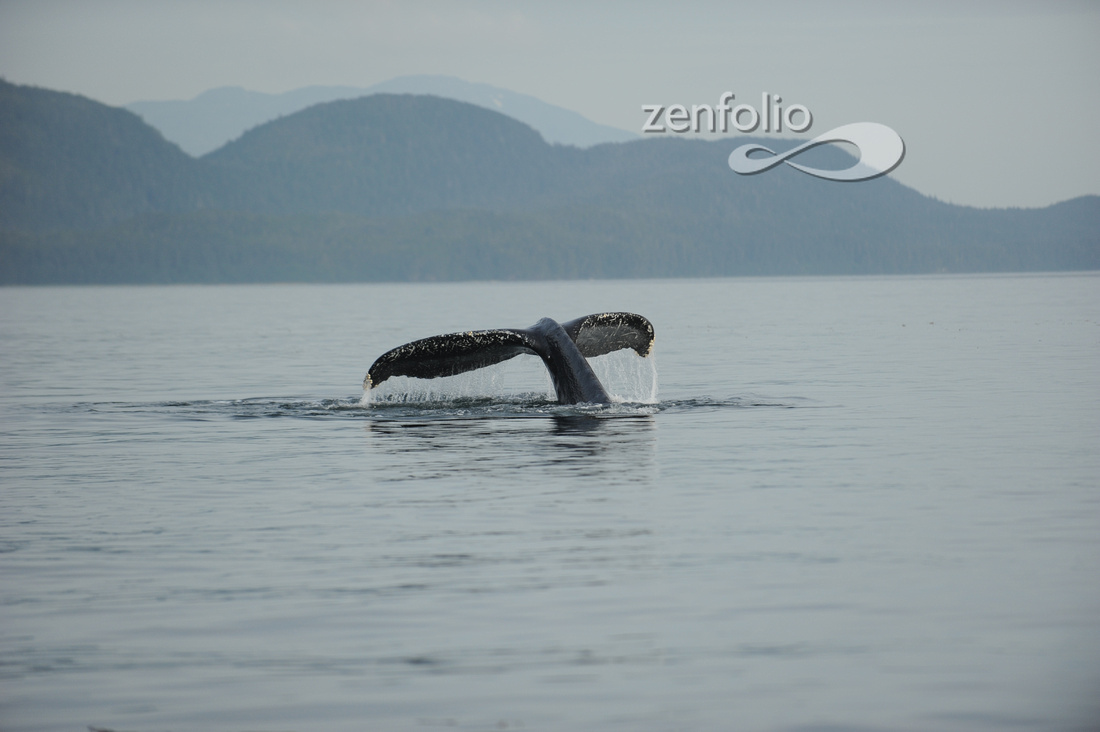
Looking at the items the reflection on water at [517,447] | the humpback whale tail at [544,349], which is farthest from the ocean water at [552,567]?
the humpback whale tail at [544,349]

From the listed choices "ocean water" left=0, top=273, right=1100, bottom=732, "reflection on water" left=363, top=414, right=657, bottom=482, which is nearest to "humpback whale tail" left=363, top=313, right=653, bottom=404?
"ocean water" left=0, top=273, right=1100, bottom=732

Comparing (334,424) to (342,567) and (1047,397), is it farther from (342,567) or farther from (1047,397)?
(1047,397)

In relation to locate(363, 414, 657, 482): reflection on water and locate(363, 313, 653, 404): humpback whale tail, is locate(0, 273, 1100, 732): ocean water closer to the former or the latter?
locate(363, 414, 657, 482): reflection on water

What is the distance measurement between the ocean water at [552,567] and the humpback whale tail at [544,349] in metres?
0.68

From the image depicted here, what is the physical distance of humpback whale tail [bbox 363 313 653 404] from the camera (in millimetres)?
19812

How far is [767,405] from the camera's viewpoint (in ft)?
81.8

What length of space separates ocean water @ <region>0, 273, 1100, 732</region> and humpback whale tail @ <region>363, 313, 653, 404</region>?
2.22 feet

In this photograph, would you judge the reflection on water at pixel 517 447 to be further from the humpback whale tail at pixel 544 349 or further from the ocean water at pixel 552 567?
the humpback whale tail at pixel 544 349

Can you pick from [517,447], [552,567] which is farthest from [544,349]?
[552,567]

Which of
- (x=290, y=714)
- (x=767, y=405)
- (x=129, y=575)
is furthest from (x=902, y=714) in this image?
(x=767, y=405)

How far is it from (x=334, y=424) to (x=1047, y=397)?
A: 13638 mm

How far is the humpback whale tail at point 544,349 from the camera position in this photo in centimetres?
1981

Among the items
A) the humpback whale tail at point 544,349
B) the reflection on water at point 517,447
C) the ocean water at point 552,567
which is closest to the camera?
the ocean water at point 552,567

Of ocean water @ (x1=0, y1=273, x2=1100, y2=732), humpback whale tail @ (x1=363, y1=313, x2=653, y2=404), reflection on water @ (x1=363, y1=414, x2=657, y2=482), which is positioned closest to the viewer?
ocean water @ (x1=0, y1=273, x2=1100, y2=732)
